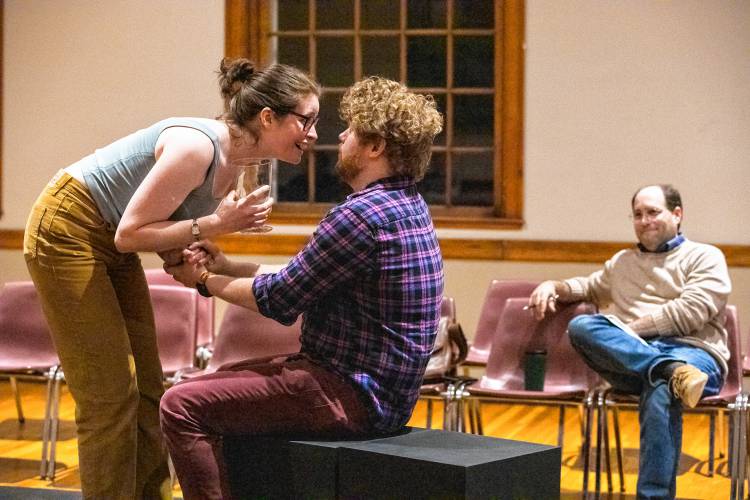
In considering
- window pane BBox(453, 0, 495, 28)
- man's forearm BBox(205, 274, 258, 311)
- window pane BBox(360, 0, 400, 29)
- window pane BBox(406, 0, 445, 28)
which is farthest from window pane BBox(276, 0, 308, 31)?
man's forearm BBox(205, 274, 258, 311)

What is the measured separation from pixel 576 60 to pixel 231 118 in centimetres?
359

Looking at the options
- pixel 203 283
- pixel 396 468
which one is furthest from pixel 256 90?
pixel 396 468

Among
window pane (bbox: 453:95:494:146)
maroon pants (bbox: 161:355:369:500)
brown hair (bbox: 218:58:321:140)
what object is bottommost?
maroon pants (bbox: 161:355:369:500)

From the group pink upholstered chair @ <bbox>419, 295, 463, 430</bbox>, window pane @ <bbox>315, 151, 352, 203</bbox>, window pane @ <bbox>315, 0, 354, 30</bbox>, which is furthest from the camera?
window pane @ <bbox>315, 151, 352, 203</bbox>

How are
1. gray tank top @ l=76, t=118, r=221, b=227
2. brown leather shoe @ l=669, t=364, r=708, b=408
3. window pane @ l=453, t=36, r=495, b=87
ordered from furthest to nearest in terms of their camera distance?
window pane @ l=453, t=36, r=495, b=87 → brown leather shoe @ l=669, t=364, r=708, b=408 → gray tank top @ l=76, t=118, r=221, b=227

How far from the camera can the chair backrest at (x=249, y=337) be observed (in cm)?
414

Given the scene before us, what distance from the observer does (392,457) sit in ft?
7.53

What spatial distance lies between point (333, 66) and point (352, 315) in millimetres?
4154

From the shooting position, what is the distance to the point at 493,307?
486 centimetres

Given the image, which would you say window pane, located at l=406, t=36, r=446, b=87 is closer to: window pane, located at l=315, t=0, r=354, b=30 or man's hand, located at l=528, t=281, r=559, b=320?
window pane, located at l=315, t=0, r=354, b=30

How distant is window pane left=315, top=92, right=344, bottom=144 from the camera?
6461 mm

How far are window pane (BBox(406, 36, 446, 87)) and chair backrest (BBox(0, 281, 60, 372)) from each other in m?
2.60

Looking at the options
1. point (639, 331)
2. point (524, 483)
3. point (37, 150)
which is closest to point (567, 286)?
point (639, 331)

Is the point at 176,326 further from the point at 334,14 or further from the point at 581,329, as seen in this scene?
the point at 334,14
